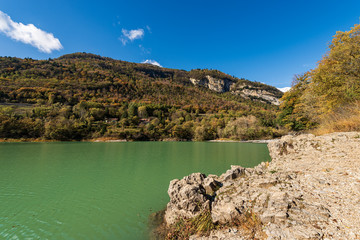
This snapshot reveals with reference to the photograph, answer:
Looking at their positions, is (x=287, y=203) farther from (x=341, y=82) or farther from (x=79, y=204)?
(x=341, y=82)

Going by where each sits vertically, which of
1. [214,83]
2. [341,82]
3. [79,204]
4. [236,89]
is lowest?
[79,204]

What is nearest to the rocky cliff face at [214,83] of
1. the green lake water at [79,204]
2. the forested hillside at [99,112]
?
the forested hillside at [99,112]

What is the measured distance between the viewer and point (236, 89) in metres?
Result: 172

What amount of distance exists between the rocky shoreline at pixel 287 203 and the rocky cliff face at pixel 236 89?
163 meters

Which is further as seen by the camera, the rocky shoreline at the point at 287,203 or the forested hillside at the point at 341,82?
the forested hillside at the point at 341,82

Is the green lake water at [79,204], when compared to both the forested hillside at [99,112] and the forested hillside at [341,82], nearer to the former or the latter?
the forested hillside at [341,82]

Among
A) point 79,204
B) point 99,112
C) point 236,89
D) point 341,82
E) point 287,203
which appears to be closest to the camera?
point 287,203

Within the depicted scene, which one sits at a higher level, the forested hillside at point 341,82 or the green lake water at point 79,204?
the forested hillside at point 341,82

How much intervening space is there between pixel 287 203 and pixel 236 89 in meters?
183

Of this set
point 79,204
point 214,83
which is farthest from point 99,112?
point 214,83

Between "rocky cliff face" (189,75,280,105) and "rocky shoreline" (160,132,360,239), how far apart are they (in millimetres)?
163208

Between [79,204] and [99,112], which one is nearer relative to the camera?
[79,204]

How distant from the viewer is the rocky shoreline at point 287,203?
329cm

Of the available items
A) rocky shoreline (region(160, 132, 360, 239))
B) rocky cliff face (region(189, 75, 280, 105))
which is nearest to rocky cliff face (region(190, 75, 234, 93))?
rocky cliff face (region(189, 75, 280, 105))
